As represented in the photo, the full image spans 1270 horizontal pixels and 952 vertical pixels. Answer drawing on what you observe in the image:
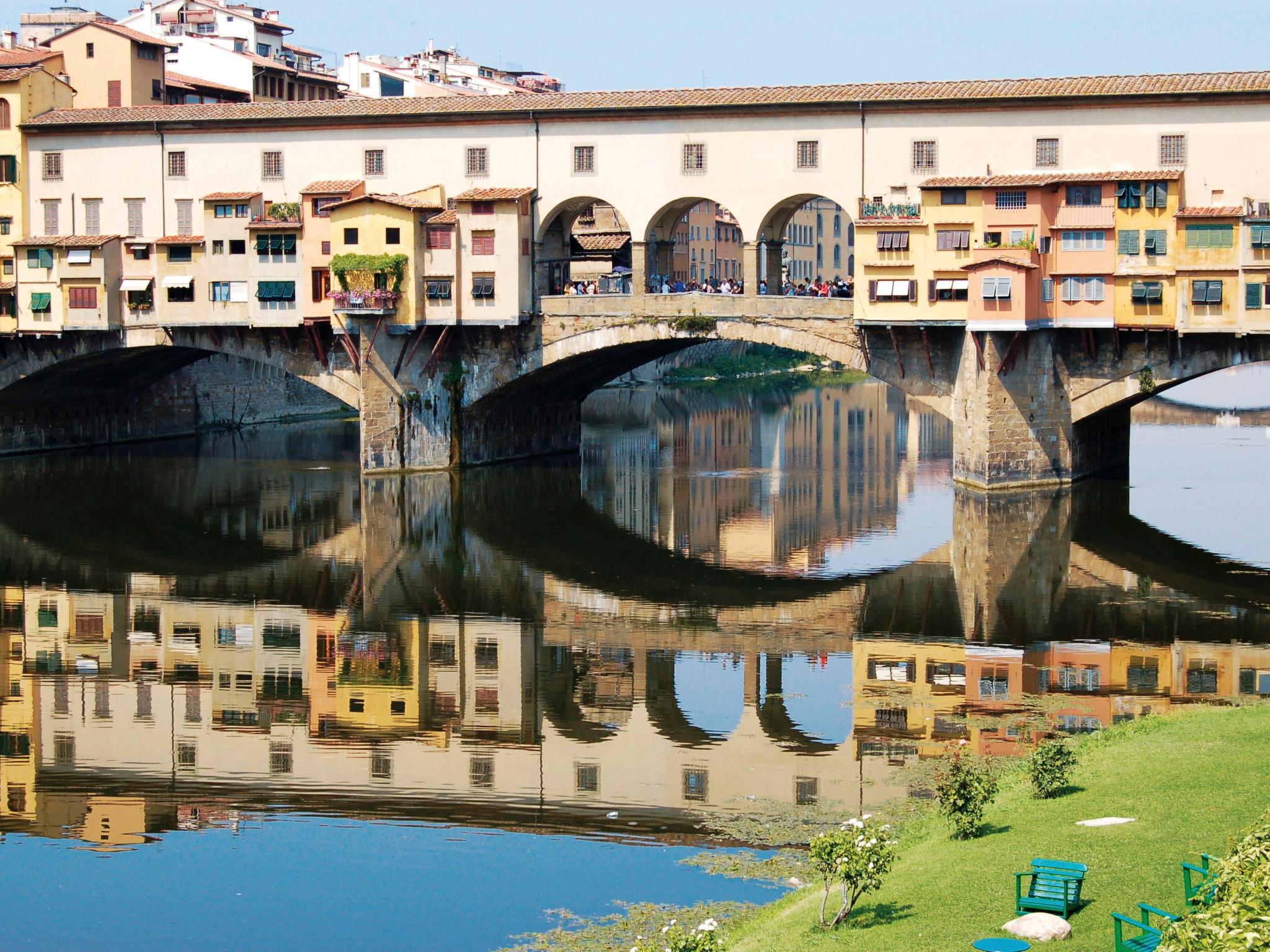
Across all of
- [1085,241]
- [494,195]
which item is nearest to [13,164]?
[494,195]

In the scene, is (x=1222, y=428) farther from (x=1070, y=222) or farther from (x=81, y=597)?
(x=81, y=597)

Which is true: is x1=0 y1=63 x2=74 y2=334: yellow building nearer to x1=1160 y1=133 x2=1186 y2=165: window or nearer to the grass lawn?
x1=1160 y1=133 x2=1186 y2=165: window

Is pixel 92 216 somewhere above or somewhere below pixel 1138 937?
above

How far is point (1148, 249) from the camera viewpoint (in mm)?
47438

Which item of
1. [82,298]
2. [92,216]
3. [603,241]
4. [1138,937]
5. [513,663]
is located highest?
[92,216]

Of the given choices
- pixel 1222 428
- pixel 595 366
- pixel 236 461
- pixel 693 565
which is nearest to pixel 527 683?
pixel 693 565

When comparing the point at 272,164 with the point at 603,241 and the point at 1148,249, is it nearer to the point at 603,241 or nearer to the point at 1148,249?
the point at 603,241

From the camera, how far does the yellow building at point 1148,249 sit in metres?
47.2

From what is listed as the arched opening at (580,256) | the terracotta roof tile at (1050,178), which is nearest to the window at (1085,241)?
the terracotta roof tile at (1050,178)

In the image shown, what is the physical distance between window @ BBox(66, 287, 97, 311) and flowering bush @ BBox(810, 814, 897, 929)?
46.1 metres

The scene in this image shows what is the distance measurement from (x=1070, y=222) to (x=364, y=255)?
2078cm

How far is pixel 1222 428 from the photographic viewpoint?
7112 cm

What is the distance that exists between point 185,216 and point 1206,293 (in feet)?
105

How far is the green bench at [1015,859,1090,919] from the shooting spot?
15.4m
